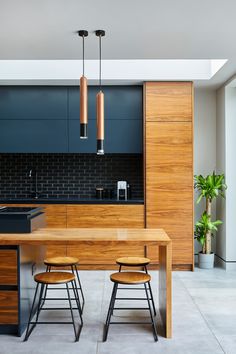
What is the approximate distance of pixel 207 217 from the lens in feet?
19.7

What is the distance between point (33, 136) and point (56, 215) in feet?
3.93

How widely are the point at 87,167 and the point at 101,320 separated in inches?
120

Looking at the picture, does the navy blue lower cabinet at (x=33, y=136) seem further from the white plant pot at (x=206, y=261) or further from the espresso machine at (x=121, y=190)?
the white plant pot at (x=206, y=261)

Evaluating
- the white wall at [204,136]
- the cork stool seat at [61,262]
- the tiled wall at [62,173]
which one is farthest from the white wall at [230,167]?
the cork stool seat at [61,262]

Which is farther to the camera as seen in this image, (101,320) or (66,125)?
(66,125)

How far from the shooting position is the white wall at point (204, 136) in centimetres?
651

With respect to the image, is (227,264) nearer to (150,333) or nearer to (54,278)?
(150,333)

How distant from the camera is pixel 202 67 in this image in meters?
5.72

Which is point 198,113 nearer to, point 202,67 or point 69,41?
point 202,67

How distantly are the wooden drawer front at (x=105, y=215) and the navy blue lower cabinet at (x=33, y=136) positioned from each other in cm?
92

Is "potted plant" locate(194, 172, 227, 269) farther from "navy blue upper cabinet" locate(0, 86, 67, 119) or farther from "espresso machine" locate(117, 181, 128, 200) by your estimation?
"navy blue upper cabinet" locate(0, 86, 67, 119)

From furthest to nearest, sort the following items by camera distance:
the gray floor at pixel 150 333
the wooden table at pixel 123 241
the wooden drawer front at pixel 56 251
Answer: the wooden drawer front at pixel 56 251, the wooden table at pixel 123 241, the gray floor at pixel 150 333

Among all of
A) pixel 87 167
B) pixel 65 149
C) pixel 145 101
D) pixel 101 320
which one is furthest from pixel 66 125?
pixel 101 320

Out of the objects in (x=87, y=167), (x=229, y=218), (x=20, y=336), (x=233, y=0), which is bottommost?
(x=20, y=336)
